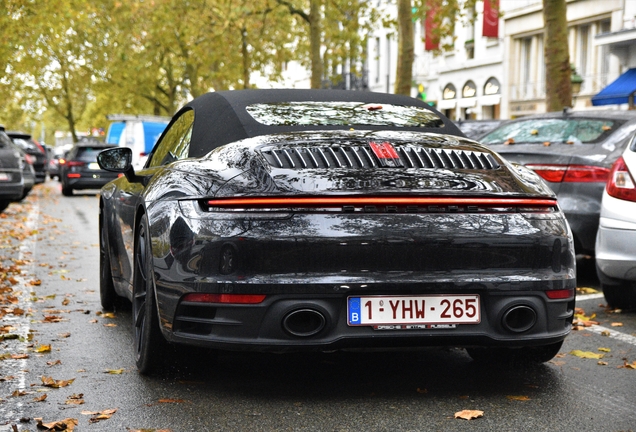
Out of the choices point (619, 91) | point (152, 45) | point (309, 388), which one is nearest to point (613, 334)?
point (309, 388)

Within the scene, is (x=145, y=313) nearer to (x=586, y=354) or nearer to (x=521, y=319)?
(x=521, y=319)

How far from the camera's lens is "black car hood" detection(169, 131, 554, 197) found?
472cm

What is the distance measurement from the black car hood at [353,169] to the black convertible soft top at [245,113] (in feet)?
1.36

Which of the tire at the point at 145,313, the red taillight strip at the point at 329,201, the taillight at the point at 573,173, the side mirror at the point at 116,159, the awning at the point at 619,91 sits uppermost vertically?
the awning at the point at 619,91

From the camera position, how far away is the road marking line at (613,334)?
22.2ft

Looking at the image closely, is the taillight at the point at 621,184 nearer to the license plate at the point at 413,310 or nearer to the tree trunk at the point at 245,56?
the license plate at the point at 413,310

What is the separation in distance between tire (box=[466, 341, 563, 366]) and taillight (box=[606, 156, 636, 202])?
6.81ft

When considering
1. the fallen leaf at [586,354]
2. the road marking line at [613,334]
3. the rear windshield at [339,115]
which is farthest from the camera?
the road marking line at [613,334]

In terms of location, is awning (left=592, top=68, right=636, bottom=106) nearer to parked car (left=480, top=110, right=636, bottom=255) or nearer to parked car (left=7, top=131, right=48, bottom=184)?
parked car (left=7, top=131, right=48, bottom=184)

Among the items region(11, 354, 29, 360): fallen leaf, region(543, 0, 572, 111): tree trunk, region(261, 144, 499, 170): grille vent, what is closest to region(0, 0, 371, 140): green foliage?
region(543, 0, 572, 111): tree trunk

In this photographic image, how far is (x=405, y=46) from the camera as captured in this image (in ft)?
89.1

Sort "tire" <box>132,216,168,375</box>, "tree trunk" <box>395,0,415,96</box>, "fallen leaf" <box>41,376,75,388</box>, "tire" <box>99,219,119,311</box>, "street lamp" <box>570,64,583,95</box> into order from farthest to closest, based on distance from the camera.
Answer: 1. "street lamp" <box>570,64,583,95</box>
2. "tree trunk" <box>395,0,415,96</box>
3. "tire" <box>99,219,119,311</box>
4. "fallen leaf" <box>41,376,75,388</box>
5. "tire" <box>132,216,168,375</box>

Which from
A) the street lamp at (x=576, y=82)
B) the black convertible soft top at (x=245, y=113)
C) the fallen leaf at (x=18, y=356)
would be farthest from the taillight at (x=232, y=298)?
the street lamp at (x=576, y=82)

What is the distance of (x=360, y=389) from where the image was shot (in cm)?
519
